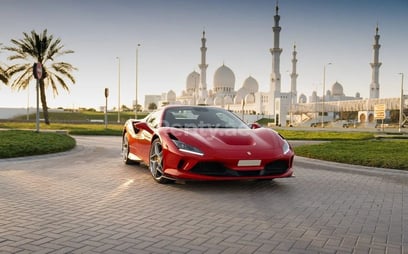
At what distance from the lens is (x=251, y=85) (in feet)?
383

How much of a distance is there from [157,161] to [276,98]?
72368mm

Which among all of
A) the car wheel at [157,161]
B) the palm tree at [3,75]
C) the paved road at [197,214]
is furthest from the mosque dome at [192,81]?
the car wheel at [157,161]

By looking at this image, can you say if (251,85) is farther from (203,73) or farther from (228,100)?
(203,73)

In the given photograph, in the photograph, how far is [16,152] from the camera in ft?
32.6

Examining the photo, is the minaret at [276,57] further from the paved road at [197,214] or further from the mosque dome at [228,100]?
the paved road at [197,214]

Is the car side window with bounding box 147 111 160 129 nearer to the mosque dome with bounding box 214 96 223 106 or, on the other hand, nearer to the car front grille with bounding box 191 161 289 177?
the car front grille with bounding box 191 161 289 177

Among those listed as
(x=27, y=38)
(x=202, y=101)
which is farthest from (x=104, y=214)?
(x=202, y=101)

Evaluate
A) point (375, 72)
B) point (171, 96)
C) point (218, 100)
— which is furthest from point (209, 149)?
point (171, 96)

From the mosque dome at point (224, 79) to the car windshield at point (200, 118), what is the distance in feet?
342

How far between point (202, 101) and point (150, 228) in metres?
102

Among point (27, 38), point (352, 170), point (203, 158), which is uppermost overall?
point (27, 38)

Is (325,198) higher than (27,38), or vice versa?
(27,38)

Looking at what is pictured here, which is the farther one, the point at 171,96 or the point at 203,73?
the point at 171,96

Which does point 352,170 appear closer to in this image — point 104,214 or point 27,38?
point 104,214
